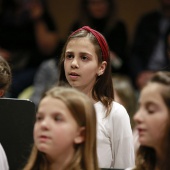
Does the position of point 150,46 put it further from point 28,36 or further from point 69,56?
point 69,56

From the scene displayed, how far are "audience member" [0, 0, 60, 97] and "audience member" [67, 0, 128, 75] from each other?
371 mm

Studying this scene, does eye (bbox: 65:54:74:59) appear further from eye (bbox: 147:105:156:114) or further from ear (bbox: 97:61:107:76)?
eye (bbox: 147:105:156:114)

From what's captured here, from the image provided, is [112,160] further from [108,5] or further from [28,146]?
[108,5]

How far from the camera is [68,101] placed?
2.45m

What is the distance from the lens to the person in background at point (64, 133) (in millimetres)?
2408

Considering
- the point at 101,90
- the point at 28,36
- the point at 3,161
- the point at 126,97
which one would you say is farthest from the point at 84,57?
the point at 28,36

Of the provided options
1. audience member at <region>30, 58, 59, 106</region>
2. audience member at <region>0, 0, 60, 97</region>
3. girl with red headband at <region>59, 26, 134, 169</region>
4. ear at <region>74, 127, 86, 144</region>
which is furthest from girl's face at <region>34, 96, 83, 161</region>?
audience member at <region>0, 0, 60, 97</region>

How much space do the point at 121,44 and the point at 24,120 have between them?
227cm

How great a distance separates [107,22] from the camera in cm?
495

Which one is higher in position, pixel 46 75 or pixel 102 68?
pixel 102 68

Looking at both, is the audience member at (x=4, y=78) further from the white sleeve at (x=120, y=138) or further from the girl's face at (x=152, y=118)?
the girl's face at (x=152, y=118)

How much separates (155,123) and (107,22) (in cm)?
264

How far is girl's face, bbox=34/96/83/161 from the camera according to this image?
2400 mm

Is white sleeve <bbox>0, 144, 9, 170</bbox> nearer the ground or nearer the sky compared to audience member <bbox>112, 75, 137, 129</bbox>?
nearer the sky
